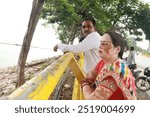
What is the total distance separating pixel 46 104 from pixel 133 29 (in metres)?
30.9

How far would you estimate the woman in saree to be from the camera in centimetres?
179

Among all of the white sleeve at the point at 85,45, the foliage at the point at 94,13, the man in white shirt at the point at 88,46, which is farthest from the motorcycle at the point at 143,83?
the foliage at the point at 94,13

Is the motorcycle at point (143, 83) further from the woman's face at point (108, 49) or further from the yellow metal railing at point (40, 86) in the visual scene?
the woman's face at point (108, 49)

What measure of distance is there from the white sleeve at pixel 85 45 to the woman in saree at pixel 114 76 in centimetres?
105

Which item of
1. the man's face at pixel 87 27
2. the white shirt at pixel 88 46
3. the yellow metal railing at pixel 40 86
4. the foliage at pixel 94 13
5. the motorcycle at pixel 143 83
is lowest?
the motorcycle at pixel 143 83

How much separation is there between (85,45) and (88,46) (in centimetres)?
3

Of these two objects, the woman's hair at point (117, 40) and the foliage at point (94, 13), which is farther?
the foliage at point (94, 13)

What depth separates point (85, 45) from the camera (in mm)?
3137

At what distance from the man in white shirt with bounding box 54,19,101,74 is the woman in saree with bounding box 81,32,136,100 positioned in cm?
107

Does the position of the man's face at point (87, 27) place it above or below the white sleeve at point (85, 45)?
above

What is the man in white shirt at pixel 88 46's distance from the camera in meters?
3.12

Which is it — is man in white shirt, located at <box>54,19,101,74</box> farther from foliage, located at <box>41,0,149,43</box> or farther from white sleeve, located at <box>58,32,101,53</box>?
foliage, located at <box>41,0,149,43</box>

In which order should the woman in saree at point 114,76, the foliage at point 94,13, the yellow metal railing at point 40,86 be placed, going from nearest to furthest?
1. the yellow metal railing at point 40,86
2. the woman in saree at point 114,76
3. the foliage at point 94,13

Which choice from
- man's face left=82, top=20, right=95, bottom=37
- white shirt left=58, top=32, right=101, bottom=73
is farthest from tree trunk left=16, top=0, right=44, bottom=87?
white shirt left=58, top=32, right=101, bottom=73
